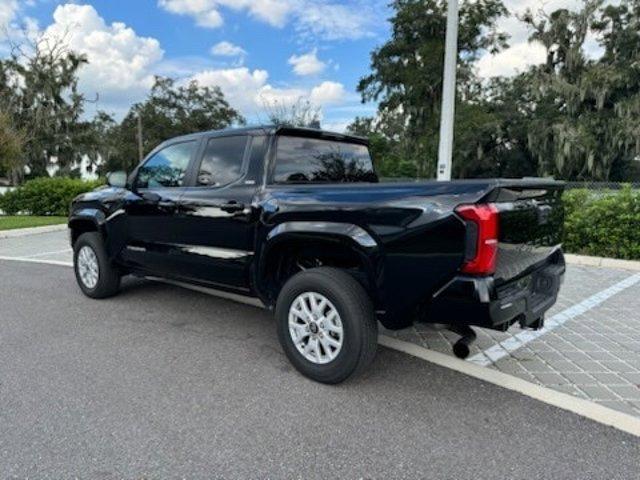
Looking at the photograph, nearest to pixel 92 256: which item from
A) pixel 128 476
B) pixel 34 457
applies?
pixel 34 457

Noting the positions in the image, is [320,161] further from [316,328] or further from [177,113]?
[177,113]

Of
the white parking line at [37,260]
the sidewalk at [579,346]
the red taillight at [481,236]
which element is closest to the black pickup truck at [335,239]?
the red taillight at [481,236]

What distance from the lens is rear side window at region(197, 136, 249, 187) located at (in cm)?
411

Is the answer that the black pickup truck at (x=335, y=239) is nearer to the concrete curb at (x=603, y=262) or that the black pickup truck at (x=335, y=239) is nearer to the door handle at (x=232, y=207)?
the door handle at (x=232, y=207)

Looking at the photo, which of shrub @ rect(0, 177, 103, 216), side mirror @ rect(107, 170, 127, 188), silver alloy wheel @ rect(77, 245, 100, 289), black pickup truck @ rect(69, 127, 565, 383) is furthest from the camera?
shrub @ rect(0, 177, 103, 216)

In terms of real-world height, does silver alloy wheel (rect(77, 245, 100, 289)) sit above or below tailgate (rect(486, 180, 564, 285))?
below

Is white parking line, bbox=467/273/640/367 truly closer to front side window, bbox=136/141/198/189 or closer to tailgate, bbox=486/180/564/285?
tailgate, bbox=486/180/564/285

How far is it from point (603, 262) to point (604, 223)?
0.75m

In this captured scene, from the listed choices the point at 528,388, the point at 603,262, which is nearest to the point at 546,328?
the point at 528,388

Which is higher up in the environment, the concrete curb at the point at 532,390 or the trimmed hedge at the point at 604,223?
the trimmed hedge at the point at 604,223

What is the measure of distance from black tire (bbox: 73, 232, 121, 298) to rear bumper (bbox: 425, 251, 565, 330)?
3.82 meters

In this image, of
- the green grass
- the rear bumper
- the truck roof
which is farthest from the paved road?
the green grass

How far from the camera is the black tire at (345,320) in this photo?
3160mm

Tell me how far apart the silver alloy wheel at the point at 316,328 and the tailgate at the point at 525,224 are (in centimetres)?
109
